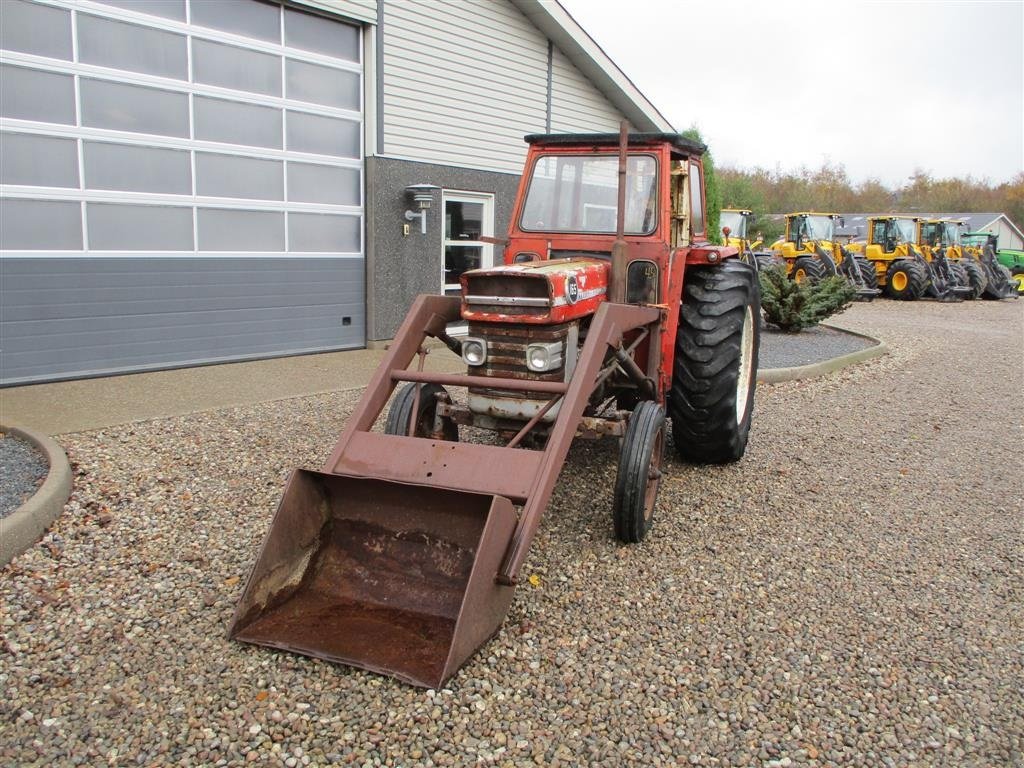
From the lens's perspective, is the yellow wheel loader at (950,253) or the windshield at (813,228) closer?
the yellow wheel loader at (950,253)

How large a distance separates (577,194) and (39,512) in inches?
139

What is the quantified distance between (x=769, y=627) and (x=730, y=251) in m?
2.76

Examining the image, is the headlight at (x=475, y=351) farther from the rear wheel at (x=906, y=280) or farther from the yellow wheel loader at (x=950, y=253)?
the yellow wheel loader at (x=950, y=253)

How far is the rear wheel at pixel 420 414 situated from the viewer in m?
4.64

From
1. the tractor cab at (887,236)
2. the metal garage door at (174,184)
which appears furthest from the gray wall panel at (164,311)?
the tractor cab at (887,236)

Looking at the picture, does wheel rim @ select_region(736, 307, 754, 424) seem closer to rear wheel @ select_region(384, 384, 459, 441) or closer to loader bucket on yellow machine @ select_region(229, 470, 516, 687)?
rear wheel @ select_region(384, 384, 459, 441)

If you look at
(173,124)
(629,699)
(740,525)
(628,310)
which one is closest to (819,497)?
(740,525)

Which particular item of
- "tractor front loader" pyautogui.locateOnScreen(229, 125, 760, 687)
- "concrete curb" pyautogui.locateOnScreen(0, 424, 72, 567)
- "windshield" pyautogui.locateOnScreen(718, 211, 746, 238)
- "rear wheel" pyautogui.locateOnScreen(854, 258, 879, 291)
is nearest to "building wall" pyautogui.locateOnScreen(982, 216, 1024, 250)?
"windshield" pyautogui.locateOnScreen(718, 211, 746, 238)

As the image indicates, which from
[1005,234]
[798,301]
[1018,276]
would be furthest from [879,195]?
[798,301]

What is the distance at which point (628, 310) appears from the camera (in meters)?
4.43

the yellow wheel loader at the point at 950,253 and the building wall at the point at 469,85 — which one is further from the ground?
the building wall at the point at 469,85

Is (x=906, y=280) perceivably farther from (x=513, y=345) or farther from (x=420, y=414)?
(x=513, y=345)

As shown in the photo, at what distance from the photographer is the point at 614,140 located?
501 centimetres

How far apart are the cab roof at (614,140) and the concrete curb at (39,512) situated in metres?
3.35
